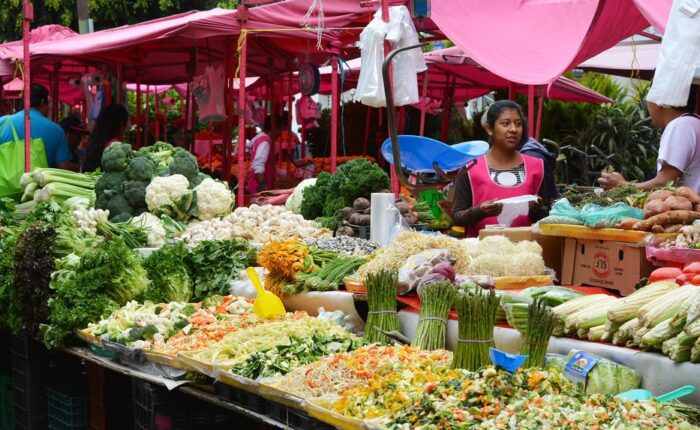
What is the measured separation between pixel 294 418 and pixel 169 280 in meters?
2.26

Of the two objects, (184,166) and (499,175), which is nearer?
(499,175)

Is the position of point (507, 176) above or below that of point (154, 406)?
above

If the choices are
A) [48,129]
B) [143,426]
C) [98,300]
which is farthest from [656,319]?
[48,129]

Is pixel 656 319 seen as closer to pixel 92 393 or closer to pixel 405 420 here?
pixel 405 420

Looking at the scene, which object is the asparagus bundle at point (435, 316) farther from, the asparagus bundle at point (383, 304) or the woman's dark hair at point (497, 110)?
the woman's dark hair at point (497, 110)

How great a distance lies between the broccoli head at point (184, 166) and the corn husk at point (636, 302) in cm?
502

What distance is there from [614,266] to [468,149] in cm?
173

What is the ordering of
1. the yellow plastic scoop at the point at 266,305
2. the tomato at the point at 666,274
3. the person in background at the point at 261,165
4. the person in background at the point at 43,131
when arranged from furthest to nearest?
the person in background at the point at 261,165, the person in background at the point at 43,131, the yellow plastic scoop at the point at 266,305, the tomato at the point at 666,274

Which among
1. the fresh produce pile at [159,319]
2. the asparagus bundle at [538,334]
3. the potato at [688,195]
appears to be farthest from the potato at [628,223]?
the fresh produce pile at [159,319]

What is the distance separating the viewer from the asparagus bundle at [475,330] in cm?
387

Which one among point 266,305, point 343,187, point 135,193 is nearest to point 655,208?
point 266,305

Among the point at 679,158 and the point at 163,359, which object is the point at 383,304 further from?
the point at 679,158

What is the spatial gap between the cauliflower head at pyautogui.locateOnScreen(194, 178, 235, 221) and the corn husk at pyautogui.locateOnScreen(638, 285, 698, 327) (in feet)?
15.7

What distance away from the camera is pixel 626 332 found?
3.75 metres
